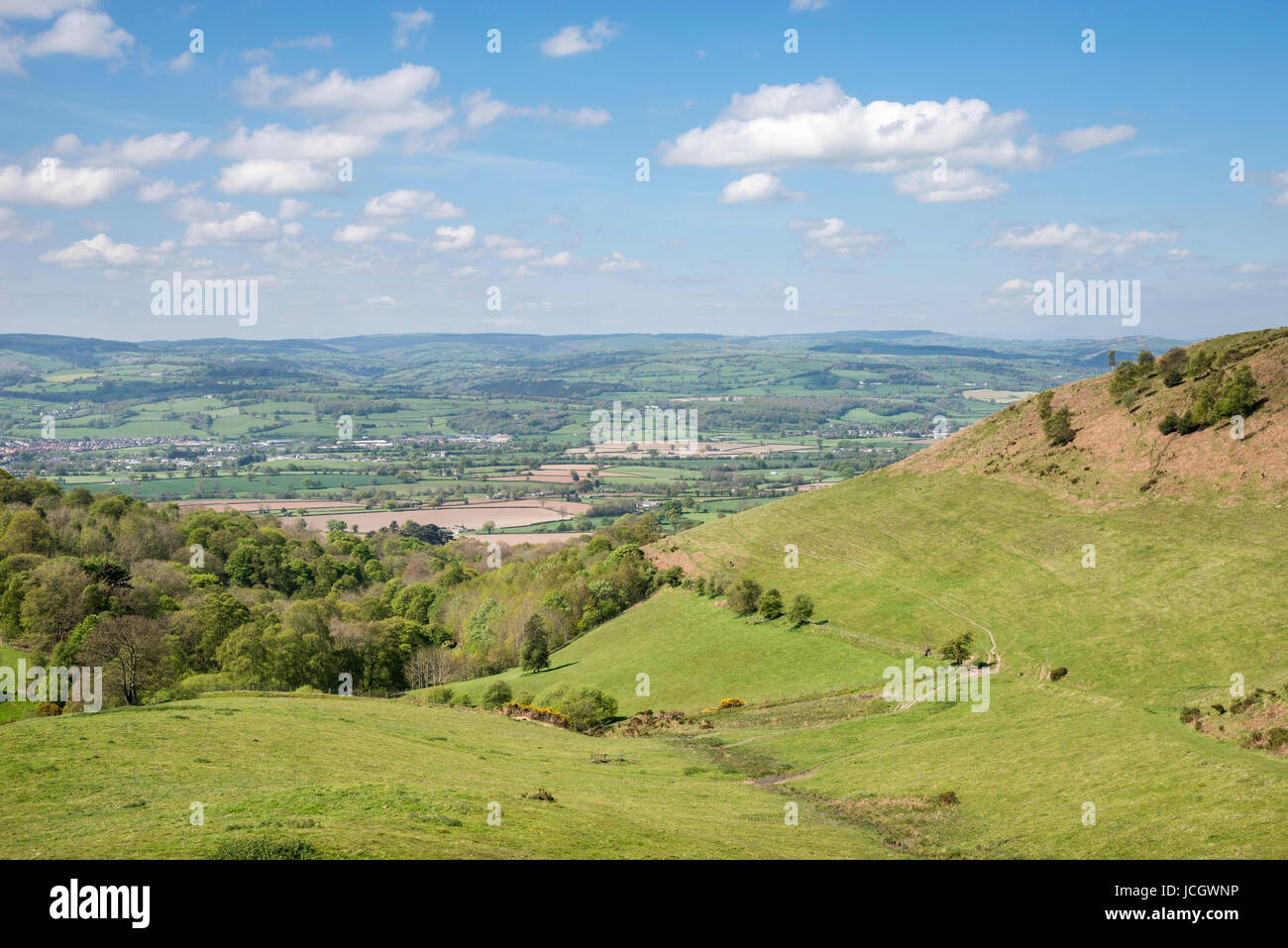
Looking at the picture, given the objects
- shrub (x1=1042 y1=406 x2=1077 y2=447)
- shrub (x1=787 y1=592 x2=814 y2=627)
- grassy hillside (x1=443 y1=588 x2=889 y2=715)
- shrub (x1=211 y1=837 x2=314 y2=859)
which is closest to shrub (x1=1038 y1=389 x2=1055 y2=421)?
shrub (x1=1042 y1=406 x2=1077 y2=447)

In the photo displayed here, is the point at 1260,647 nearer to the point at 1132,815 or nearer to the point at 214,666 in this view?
the point at 1132,815

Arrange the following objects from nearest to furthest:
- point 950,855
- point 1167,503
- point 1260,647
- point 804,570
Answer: point 950,855 < point 1260,647 < point 1167,503 < point 804,570

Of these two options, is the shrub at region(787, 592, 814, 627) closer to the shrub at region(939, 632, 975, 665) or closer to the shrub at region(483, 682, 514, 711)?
the shrub at region(939, 632, 975, 665)

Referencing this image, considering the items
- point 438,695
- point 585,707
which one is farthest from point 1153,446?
point 438,695

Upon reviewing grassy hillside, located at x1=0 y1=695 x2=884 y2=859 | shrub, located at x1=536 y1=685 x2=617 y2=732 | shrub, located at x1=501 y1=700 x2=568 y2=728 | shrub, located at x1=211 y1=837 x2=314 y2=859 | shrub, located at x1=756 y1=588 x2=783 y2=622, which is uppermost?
shrub, located at x1=211 y1=837 x2=314 y2=859

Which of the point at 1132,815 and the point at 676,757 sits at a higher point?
the point at 1132,815

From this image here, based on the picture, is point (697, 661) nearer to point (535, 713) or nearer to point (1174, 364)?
point (535, 713)
